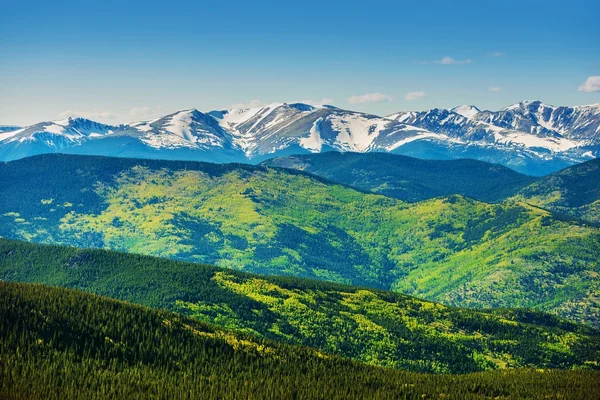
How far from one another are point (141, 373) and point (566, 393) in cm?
10546

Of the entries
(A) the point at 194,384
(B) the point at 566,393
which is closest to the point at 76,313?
(A) the point at 194,384

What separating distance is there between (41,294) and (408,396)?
314ft

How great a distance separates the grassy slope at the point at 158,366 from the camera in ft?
461

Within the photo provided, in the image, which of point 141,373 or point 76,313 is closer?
point 141,373

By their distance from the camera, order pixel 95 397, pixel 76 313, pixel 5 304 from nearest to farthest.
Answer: pixel 95 397
pixel 5 304
pixel 76 313

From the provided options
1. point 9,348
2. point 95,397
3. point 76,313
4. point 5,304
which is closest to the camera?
point 95,397

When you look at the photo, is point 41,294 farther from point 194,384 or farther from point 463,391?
point 463,391

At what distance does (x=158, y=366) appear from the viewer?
164 metres

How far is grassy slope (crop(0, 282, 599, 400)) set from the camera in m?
140

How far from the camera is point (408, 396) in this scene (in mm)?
169000

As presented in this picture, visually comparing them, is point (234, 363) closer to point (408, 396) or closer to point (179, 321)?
point (179, 321)

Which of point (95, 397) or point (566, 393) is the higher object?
point (95, 397)

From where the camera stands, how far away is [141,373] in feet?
506

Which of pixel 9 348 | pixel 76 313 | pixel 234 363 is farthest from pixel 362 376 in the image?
pixel 9 348
